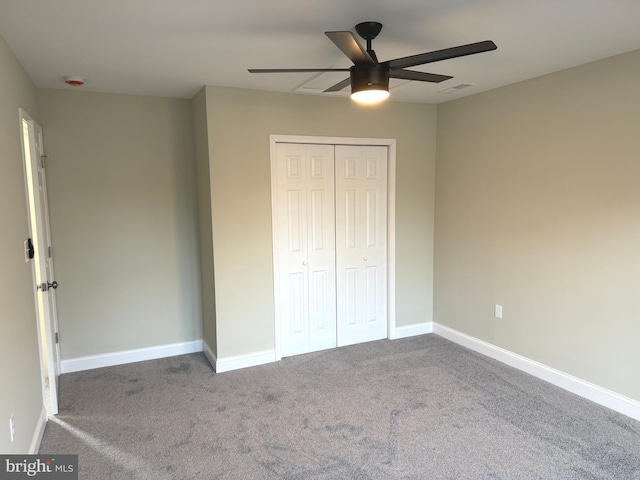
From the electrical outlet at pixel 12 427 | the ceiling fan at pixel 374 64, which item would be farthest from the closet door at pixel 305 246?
the electrical outlet at pixel 12 427

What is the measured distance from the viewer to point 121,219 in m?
3.91

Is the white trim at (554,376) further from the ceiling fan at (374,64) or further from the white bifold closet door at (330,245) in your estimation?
the ceiling fan at (374,64)

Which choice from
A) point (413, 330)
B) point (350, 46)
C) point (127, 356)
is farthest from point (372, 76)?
point (127, 356)

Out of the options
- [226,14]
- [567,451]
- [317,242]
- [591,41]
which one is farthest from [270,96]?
[567,451]

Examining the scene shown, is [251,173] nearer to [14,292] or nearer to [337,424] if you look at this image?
[14,292]

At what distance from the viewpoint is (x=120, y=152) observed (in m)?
3.86

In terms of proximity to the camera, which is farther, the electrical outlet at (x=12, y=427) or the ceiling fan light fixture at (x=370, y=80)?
the ceiling fan light fixture at (x=370, y=80)

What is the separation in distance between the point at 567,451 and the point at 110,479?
2.67 m

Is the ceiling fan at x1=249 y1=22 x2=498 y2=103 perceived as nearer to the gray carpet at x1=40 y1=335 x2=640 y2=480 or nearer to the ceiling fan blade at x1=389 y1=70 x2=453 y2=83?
the ceiling fan blade at x1=389 y1=70 x2=453 y2=83

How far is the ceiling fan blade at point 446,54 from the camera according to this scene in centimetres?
192

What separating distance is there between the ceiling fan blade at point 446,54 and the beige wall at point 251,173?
70.4 inches

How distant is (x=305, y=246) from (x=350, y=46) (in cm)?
239

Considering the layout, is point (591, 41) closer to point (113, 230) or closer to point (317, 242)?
point (317, 242)

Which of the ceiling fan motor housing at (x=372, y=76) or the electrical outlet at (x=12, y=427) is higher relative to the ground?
the ceiling fan motor housing at (x=372, y=76)
